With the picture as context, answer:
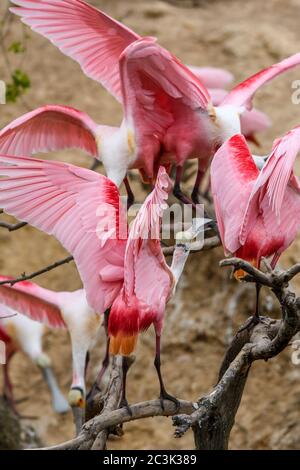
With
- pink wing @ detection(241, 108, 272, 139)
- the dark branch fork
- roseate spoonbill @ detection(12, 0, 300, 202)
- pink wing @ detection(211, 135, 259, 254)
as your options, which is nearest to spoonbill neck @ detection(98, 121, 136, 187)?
roseate spoonbill @ detection(12, 0, 300, 202)

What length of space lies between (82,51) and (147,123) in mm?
532

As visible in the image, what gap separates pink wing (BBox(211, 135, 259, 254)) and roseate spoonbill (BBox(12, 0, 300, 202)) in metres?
0.51

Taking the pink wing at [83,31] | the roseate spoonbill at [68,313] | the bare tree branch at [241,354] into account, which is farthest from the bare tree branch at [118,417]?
the pink wing at [83,31]

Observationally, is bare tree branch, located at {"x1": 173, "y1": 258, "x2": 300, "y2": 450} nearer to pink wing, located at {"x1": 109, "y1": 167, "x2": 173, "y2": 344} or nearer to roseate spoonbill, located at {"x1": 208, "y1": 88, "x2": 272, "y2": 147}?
pink wing, located at {"x1": 109, "y1": 167, "x2": 173, "y2": 344}

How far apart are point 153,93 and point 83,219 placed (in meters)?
1.00

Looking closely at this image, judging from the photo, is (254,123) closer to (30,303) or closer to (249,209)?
(30,303)

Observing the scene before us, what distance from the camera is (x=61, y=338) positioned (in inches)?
317

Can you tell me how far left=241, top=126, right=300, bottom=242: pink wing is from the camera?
4.17 m

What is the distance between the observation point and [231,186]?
4.45 metres

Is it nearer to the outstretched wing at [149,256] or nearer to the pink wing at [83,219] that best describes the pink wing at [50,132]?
the pink wing at [83,219]

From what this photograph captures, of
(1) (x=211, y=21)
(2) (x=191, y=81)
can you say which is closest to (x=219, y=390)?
(2) (x=191, y=81)

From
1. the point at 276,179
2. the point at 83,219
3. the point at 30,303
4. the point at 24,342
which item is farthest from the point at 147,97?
the point at 24,342

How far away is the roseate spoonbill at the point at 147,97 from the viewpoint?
16.3 feet

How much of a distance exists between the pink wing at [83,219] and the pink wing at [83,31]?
110 cm
